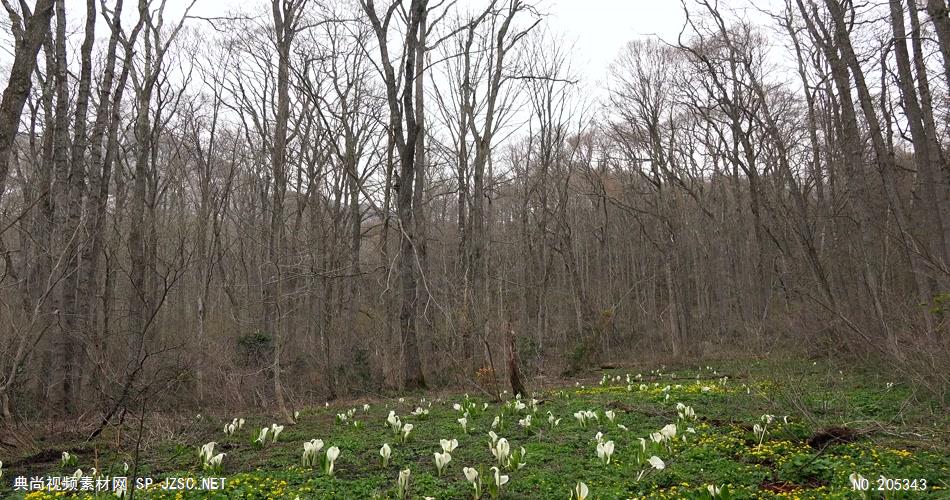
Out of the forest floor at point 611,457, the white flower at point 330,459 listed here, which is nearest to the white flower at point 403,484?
the forest floor at point 611,457

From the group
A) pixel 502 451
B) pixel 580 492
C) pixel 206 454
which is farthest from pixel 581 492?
pixel 206 454

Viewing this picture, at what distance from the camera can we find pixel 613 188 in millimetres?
31297

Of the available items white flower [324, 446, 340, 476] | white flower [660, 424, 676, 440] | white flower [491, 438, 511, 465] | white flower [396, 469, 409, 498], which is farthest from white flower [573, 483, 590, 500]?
white flower [324, 446, 340, 476]

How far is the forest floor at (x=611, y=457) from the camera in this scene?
4.38 m

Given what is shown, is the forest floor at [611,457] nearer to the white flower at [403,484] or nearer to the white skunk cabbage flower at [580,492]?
the white flower at [403,484]

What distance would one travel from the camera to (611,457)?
205 inches

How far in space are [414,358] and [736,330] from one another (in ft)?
48.0

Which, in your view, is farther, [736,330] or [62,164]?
[736,330]

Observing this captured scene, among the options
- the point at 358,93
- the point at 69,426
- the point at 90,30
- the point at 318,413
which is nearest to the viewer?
the point at 69,426

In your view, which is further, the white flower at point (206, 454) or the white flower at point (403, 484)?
the white flower at point (206, 454)

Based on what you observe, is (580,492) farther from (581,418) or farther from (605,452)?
(581,418)

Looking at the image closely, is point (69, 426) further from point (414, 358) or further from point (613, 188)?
point (613, 188)

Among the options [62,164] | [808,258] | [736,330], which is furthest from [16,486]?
[736,330]

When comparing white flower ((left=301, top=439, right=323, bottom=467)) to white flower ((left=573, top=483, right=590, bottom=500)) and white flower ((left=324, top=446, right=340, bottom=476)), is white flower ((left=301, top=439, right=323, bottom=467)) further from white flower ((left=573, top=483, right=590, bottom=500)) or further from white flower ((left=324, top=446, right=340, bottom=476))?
white flower ((left=573, top=483, right=590, bottom=500))
